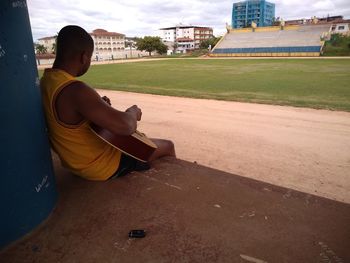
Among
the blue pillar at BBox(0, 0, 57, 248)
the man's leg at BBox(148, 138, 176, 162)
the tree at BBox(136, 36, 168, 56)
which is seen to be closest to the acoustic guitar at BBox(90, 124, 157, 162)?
the blue pillar at BBox(0, 0, 57, 248)

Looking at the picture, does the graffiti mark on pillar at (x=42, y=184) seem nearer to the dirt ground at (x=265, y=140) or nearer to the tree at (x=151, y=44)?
the dirt ground at (x=265, y=140)

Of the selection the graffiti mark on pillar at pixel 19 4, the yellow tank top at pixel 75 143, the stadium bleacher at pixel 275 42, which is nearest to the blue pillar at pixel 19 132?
the graffiti mark on pillar at pixel 19 4

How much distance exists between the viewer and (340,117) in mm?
7332

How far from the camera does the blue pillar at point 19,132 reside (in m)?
1.73

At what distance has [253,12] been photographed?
392 ft

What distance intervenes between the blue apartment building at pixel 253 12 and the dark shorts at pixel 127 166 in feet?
403

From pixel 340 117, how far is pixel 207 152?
159 inches

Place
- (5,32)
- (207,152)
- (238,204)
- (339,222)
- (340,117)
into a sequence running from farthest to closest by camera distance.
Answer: (340,117) → (207,152) → (238,204) → (339,222) → (5,32)

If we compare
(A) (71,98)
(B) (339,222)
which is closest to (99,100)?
(A) (71,98)

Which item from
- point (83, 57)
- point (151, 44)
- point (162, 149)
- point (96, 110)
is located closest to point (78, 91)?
point (96, 110)

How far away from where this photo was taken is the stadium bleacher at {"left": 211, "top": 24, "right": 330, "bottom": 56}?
47.7 meters

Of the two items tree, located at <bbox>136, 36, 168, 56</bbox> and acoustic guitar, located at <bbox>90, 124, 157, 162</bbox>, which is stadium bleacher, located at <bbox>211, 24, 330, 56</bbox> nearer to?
tree, located at <bbox>136, 36, 168, 56</bbox>

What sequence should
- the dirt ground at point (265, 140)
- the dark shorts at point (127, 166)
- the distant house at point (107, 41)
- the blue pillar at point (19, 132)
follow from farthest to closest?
the distant house at point (107, 41), the dirt ground at point (265, 140), the dark shorts at point (127, 166), the blue pillar at point (19, 132)

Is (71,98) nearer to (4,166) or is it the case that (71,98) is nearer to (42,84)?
(42,84)
